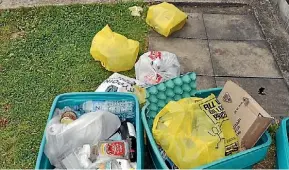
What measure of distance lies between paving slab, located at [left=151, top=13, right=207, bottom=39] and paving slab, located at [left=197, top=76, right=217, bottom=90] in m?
0.61

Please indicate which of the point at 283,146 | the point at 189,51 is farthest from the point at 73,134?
the point at 189,51

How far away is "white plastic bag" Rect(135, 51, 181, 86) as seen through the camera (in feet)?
10.3

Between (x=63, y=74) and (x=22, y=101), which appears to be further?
(x=63, y=74)

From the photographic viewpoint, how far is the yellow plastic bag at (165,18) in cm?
372

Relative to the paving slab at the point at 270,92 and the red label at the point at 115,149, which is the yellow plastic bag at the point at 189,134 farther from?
the paving slab at the point at 270,92

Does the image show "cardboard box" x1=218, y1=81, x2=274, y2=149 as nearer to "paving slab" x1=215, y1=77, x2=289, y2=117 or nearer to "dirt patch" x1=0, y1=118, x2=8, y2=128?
"paving slab" x1=215, y1=77, x2=289, y2=117

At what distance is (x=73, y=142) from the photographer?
244 centimetres

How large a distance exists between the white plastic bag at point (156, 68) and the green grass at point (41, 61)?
0.71 ft

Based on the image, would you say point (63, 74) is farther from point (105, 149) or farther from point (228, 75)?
point (228, 75)

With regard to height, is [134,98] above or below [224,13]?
above

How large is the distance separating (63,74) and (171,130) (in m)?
1.31

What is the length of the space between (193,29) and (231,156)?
1.85 metres

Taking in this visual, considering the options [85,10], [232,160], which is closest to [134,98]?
[232,160]

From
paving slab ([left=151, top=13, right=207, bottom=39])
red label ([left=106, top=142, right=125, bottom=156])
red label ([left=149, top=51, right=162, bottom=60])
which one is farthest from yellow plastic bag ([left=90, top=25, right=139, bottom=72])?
red label ([left=106, top=142, right=125, bottom=156])
